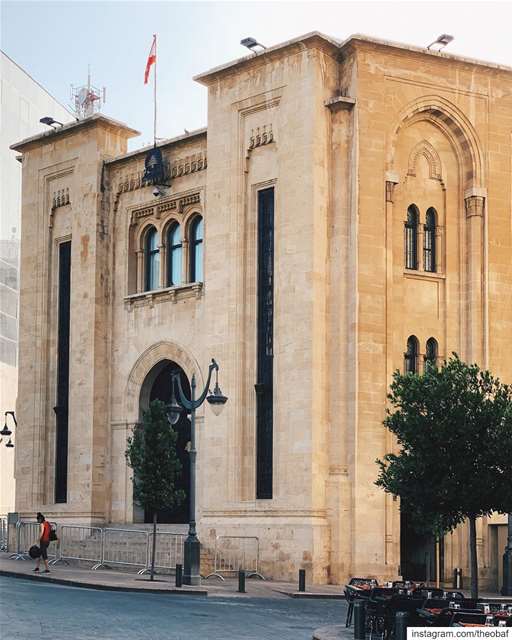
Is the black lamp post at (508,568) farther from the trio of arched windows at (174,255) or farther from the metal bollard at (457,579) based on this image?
the trio of arched windows at (174,255)

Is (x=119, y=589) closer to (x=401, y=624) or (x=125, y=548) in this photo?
(x=125, y=548)

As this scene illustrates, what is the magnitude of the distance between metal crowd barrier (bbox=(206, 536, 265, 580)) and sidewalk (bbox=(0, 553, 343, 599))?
49cm

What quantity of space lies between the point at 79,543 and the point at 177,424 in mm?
5030

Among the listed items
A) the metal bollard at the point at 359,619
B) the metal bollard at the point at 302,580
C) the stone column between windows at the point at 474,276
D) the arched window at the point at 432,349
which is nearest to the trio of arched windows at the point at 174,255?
the arched window at the point at 432,349

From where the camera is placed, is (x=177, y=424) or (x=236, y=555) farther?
(x=177, y=424)

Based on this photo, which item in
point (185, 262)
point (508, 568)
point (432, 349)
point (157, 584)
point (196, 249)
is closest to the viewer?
point (157, 584)

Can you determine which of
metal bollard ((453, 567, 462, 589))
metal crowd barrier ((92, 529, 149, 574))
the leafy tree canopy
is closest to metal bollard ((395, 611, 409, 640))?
the leafy tree canopy

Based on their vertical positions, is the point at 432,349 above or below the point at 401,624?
above

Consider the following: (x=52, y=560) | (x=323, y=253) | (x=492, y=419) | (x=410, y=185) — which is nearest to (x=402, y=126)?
(x=410, y=185)

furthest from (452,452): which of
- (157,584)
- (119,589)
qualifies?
(157,584)

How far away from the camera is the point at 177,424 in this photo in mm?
43625

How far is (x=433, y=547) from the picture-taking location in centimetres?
3816

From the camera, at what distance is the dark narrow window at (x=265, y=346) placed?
38.4m

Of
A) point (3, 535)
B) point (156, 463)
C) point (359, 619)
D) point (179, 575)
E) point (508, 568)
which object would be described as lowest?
point (3, 535)
